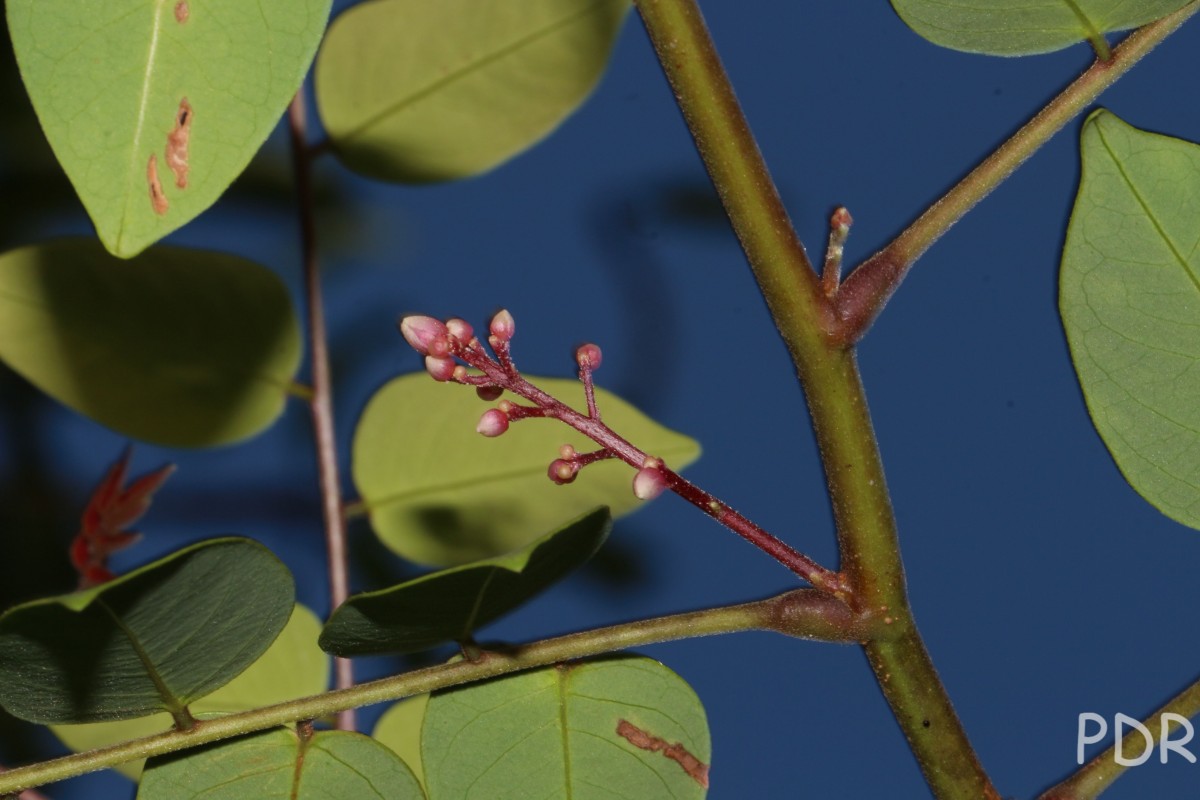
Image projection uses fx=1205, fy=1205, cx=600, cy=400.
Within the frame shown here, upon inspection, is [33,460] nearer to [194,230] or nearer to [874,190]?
[194,230]

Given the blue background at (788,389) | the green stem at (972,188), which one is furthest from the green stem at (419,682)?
the blue background at (788,389)


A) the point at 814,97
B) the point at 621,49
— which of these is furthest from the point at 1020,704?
the point at 621,49

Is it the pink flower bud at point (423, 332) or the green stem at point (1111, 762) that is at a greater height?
the pink flower bud at point (423, 332)

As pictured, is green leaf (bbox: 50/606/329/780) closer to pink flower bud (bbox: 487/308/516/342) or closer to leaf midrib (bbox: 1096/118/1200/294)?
pink flower bud (bbox: 487/308/516/342)

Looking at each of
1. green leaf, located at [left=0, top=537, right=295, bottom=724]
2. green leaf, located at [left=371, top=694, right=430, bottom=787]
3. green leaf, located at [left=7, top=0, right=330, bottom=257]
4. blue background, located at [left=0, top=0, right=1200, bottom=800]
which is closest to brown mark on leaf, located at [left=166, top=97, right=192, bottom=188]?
green leaf, located at [left=7, top=0, right=330, bottom=257]

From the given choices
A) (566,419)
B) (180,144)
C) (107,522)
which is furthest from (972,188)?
(107,522)

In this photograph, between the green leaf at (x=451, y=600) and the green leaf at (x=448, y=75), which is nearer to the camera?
the green leaf at (x=451, y=600)

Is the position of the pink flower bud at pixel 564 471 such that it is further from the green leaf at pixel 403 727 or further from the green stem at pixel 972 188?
the green leaf at pixel 403 727
